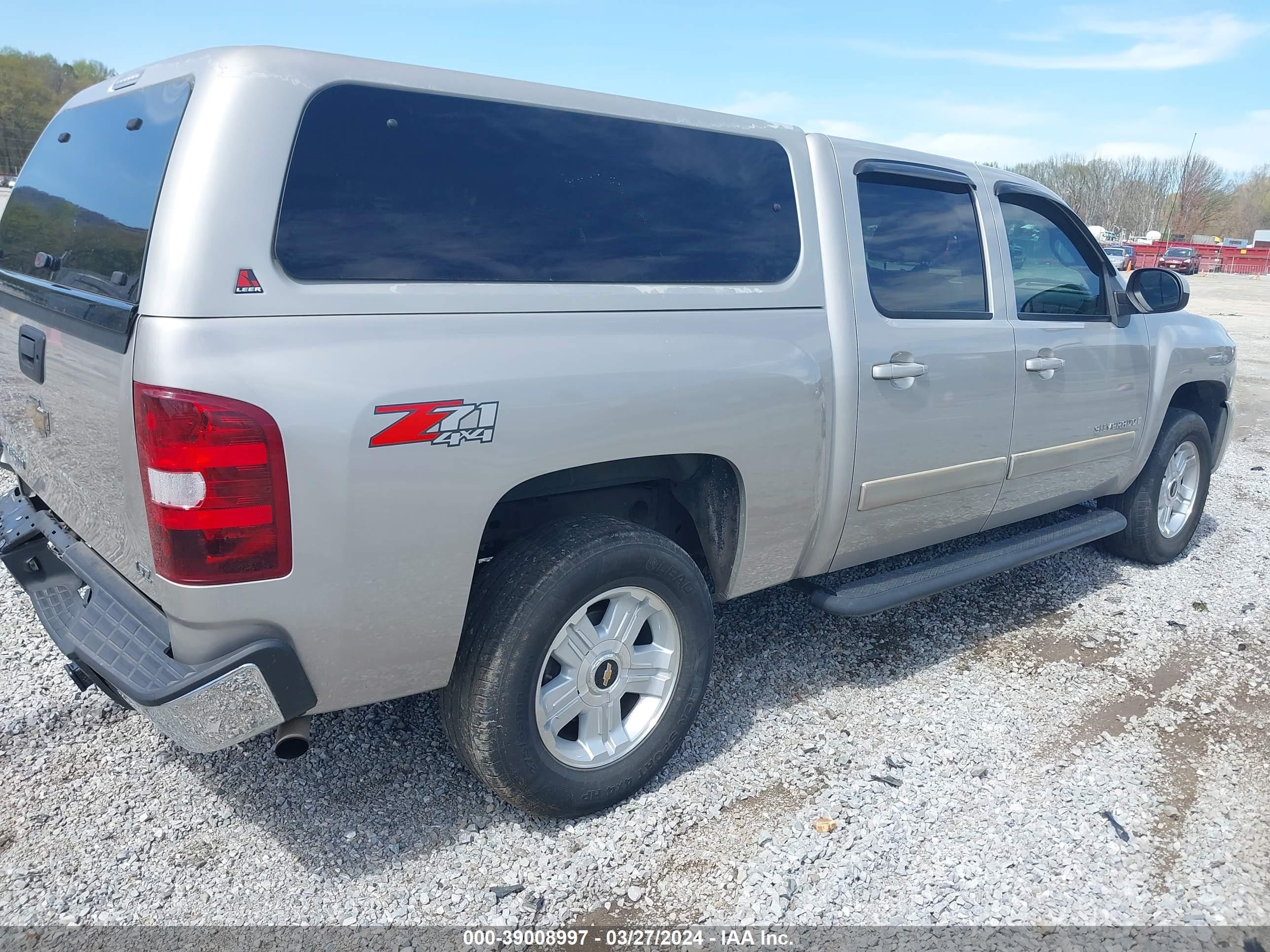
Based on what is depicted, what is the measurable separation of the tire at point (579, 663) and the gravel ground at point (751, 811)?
0.66 ft

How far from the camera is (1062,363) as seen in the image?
390 cm

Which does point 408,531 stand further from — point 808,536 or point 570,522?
point 808,536

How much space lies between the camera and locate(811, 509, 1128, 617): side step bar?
341 centimetres

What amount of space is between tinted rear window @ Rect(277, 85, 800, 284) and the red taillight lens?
383 millimetres

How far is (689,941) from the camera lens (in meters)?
2.36

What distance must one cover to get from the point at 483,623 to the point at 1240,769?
272 centimetres

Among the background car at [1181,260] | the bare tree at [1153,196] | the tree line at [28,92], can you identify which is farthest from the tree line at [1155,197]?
the tree line at [28,92]

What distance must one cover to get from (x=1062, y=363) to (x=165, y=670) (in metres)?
3.55

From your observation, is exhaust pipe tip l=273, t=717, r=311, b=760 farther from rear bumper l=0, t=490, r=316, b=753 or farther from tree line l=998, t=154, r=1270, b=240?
tree line l=998, t=154, r=1270, b=240

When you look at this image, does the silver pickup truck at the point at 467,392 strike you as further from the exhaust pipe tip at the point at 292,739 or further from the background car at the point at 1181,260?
the background car at the point at 1181,260

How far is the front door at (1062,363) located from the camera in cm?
383

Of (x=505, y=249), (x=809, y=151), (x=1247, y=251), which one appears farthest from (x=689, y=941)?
(x=1247, y=251)

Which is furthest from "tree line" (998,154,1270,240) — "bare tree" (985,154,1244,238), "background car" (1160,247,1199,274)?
"background car" (1160,247,1199,274)

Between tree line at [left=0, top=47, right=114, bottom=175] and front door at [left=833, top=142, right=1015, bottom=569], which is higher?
tree line at [left=0, top=47, right=114, bottom=175]
